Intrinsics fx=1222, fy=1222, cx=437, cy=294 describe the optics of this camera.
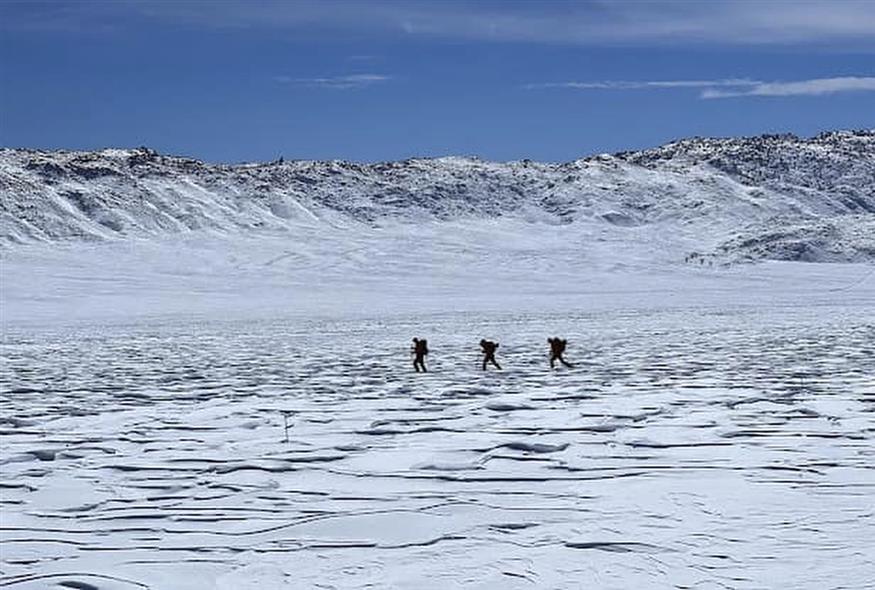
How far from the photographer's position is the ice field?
5.50 meters

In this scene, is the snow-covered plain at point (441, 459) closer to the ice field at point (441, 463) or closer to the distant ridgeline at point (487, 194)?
the ice field at point (441, 463)

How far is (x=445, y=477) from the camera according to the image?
24.6ft

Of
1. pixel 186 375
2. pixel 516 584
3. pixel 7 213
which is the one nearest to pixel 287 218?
pixel 7 213

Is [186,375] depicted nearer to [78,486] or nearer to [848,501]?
[78,486]

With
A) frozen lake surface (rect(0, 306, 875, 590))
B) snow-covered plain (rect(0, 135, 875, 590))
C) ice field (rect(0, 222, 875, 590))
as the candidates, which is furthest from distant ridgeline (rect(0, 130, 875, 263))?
frozen lake surface (rect(0, 306, 875, 590))

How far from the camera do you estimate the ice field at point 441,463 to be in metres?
5.50

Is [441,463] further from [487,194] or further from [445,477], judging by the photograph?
[487,194]

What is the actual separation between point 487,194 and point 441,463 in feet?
280

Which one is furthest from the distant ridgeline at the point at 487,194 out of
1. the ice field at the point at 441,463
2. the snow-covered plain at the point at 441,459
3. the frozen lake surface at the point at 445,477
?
the frozen lake surface at the point at 445,477

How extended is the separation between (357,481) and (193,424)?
3.20 meters

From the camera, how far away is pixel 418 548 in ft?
18.9

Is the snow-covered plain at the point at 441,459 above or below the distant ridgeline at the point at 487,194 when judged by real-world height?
below

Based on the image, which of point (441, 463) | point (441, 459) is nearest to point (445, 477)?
point (441, 463)

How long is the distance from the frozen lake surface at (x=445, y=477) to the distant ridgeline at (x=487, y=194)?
180 ft
